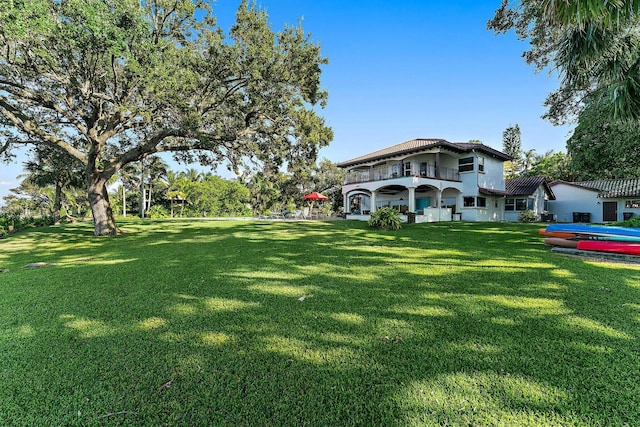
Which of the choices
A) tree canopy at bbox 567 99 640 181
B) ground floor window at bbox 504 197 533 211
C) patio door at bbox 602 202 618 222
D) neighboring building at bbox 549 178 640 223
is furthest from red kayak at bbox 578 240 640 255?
patio door at bbox 602 202 618 222

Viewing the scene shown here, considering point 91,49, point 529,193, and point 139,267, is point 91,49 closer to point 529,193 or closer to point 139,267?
point 139,267

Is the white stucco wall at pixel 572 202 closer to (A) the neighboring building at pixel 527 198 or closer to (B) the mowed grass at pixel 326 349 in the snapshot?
(A) the neighboring building at pixel 527 198

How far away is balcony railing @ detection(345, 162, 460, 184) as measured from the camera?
2147cm

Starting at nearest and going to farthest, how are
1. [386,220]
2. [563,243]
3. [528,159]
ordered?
[563,243] < [386,220] < [528,159]

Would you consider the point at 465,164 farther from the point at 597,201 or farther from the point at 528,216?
the point at 597,201

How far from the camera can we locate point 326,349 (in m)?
2.67

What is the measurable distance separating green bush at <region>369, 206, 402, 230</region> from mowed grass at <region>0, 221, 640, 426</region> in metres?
8.75

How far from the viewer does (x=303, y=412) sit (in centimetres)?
193

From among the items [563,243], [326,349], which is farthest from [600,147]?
[326,349]

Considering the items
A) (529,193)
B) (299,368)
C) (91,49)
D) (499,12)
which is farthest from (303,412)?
(529,193)

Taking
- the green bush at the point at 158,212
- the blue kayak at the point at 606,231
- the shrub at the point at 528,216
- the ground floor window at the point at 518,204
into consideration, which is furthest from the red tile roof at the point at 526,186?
the green bush at the point at 158,212

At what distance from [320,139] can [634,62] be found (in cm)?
1008

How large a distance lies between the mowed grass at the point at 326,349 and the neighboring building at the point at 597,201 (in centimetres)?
2346

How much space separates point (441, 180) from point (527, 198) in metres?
8.26
